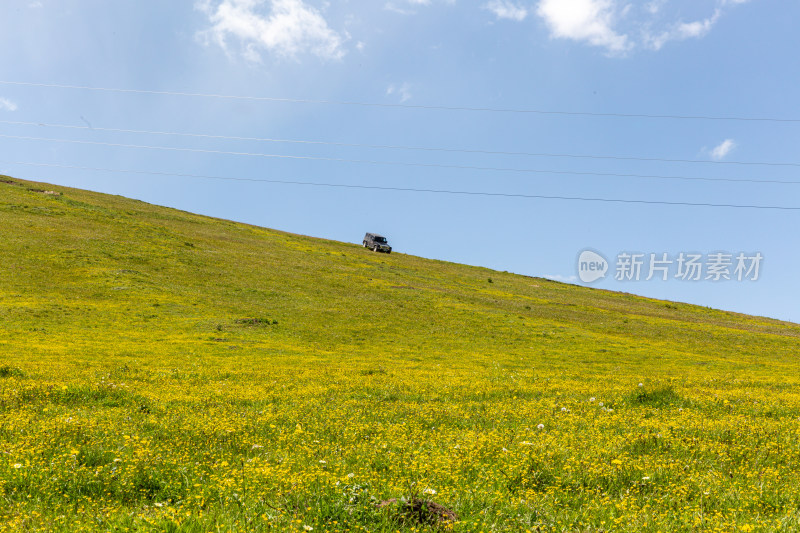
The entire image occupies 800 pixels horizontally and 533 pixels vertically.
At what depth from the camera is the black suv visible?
110062 mm

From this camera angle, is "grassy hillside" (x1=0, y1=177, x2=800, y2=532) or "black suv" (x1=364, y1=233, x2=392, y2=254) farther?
"black suv" (x1=364, y1=233, x2=392, y2=254)

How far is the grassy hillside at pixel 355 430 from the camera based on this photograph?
20.5 ft

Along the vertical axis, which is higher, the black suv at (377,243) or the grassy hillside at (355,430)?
the black suv at (377,243)

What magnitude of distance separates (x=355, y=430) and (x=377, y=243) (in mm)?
100749

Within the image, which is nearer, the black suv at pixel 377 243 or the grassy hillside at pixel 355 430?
the grassy hillside at pixel 355 430

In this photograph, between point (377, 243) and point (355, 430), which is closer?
point (355, 430)

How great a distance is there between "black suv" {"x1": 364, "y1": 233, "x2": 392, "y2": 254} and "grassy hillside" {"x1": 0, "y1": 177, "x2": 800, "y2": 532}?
67.1 metres

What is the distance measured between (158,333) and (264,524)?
33711 millimetres

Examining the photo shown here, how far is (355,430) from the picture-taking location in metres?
10.9

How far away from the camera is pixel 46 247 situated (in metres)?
55.6

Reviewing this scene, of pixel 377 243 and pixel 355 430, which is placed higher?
pixel 377 243

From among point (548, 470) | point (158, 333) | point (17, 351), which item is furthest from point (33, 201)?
point (548, 470)

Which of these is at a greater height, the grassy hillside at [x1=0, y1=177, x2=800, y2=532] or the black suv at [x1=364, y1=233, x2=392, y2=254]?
the black suv at [x1=364, y1=233, x2=392, y2=254]

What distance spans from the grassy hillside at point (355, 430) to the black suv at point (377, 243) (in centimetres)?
6715
